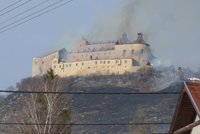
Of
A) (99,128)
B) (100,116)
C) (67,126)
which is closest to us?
(67,126)

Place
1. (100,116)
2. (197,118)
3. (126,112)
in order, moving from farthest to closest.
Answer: (126,112)
(100,116)
(197,118)

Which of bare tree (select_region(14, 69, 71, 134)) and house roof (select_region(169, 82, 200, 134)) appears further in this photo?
bare tree (select_region(14, 69, 71, 134))

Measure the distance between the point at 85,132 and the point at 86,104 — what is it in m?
68.8

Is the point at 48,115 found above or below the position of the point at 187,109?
below

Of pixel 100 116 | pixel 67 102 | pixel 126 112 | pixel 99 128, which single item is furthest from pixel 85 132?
pixel 67 102

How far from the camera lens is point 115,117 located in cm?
Result: 17750

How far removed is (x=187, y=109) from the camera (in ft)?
74.7

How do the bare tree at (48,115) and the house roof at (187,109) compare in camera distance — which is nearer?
the house roof at (187,109)

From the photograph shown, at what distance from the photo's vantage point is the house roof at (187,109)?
70.7ft

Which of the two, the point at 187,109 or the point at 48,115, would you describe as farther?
the point at 48,115

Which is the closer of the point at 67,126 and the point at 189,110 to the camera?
the point at 189,110

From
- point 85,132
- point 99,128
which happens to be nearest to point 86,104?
point 99,128

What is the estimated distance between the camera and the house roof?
70.7 ft

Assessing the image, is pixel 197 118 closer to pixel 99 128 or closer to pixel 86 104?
pixel 99 128
